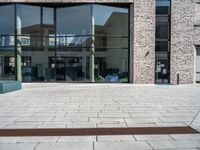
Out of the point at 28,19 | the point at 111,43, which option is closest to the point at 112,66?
the point at 111,43

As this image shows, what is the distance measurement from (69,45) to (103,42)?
2823 mm

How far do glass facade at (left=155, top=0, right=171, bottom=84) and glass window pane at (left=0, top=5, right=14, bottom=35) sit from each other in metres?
12.0

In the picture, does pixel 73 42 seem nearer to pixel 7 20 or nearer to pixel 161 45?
pixel 7 20

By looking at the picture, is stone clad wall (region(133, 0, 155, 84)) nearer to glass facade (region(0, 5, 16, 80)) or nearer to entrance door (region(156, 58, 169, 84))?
entrance door (region(156, 58, 169, 84))

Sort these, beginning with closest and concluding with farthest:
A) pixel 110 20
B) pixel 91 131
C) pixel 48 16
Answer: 1. pixel 91 131
2. pixel 110 20
3. pixel 48 16

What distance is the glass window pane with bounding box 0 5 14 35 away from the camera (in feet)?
70.2

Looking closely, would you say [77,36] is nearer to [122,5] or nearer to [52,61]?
[52,61]

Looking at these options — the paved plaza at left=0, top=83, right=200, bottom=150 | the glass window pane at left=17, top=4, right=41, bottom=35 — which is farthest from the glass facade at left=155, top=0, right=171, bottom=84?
the paved plaza at left=0, top=83, right=200, bottom=150

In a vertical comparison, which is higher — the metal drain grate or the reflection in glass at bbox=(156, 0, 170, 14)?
the reflection in glass at bbox=(156, 0, 170, 14)

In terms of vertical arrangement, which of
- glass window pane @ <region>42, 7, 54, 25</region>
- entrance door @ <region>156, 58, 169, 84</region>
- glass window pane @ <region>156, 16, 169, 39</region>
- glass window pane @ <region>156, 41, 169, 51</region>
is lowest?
entrance door @ <region>156, 58, 169, 84</region>

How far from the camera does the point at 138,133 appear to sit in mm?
6551

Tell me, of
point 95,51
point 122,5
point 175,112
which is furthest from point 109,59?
point 175,112

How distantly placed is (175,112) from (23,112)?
541 centimetres

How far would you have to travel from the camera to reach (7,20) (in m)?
21.5
